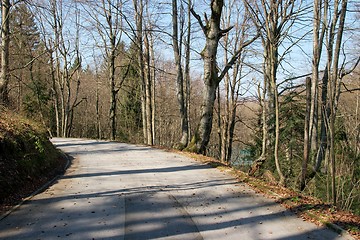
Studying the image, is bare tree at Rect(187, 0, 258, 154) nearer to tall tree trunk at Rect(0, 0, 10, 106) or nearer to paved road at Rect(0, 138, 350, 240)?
paved road at Rect(0, 138, 350, 240)

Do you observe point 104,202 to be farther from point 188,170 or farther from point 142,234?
point 188,170

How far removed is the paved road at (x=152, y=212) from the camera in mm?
5117

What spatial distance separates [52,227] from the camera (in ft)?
17.4

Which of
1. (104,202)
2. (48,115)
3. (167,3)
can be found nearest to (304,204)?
(104,202)

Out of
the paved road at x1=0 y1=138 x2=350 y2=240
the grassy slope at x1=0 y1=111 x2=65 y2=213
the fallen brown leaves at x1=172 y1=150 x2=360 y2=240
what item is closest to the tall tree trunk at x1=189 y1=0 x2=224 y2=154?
the paved road at x1=0 y1=138 x2=350 y2=240

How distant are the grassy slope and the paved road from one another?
1.60 ft

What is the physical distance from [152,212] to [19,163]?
3973 millimetres

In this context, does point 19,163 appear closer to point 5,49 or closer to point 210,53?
point 5,49

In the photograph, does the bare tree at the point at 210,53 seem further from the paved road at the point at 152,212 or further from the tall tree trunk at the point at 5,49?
the tall tree trunk at the point at 5,49

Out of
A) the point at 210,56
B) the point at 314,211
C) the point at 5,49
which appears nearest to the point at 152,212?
the point at 314,211

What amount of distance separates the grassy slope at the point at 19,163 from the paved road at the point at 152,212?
487mm

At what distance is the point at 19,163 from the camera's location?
26.2 ft

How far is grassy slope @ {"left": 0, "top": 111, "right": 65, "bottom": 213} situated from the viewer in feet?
22.8

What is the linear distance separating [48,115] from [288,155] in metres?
32.0
